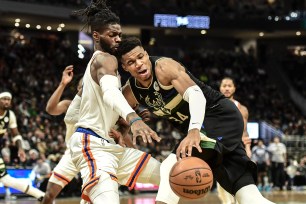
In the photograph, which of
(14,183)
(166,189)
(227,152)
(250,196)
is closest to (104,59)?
(166,189)

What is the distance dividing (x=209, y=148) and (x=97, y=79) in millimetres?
1032

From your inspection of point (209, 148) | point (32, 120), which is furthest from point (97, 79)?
point (32, 120)

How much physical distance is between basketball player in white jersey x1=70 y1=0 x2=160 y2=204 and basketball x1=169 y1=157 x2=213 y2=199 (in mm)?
508

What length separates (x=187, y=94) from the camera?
185 inches

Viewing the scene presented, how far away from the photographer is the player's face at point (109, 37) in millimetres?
5219

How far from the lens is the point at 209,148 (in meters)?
4.97

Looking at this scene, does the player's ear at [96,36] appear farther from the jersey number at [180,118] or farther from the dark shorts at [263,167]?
the dark shorts at [263,167]

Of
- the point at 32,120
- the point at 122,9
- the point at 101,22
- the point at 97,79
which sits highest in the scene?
the point at 122,9

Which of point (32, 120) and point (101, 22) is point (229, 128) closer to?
point (101, 22)

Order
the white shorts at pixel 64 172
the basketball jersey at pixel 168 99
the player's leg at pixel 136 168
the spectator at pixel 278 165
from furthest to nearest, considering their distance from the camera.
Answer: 1. the spectator at pixel 278 165
2. the white shorts at pixel 64 172
3. the player's leg at pixel 136 168
4. the basketball jersey at pixel 168 99

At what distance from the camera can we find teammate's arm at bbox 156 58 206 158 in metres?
4.44

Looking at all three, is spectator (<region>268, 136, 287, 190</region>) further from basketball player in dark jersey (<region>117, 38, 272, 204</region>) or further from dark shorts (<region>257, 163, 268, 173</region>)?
basketball player in dark jersey (<region>117, 38, 272, 204</region>)

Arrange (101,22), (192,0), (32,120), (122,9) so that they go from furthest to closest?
(192,0) < (122,9) < (32,120) < (101,22)

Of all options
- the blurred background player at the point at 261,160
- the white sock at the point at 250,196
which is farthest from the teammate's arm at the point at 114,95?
the blurred background player at the point at 261,160
